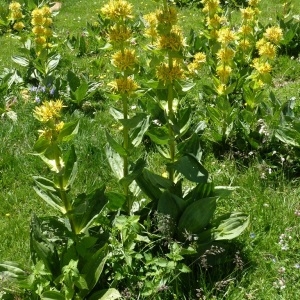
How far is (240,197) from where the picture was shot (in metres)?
4.26

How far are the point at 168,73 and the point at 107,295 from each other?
1.59m

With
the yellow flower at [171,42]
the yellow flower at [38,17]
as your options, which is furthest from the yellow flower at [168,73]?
the yellow flower at [38,17]

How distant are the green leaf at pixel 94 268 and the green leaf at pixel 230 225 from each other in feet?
2.93

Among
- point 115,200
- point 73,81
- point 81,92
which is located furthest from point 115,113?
point 73,81

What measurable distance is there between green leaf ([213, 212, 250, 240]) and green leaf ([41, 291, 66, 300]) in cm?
121

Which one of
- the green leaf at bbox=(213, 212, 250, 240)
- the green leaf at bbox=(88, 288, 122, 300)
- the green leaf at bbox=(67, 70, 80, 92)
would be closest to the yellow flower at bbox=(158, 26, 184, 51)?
the green leaf at bbox=(213, 212, 250, 240)

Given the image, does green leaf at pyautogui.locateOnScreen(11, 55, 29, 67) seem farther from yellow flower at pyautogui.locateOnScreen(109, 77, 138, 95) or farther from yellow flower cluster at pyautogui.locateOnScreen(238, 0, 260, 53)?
yellow flower at pyautogui.locateOnScreen(109, 77, 138, 95)

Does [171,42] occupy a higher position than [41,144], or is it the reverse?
[171,42]

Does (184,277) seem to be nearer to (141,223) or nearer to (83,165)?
(141,223)

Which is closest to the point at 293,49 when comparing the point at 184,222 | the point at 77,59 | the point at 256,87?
the point at 256,87

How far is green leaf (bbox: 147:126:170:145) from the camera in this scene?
3.53 m

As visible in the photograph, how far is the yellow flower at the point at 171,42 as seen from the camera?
326 cm

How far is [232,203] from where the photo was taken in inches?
166

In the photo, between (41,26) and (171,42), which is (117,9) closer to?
(171,42)
